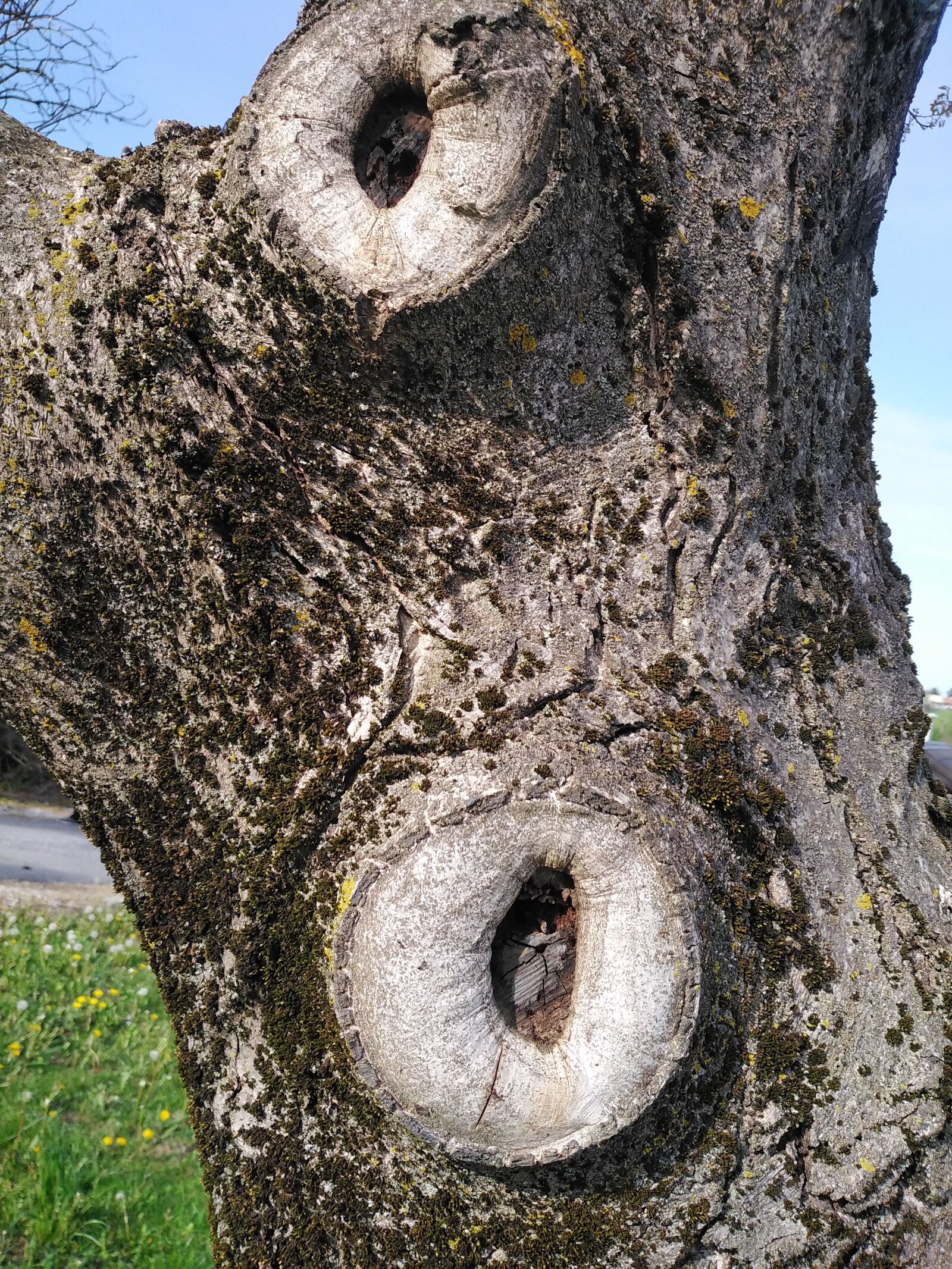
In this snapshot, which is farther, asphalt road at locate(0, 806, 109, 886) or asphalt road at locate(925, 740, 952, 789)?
asphalt road at locate(0, 806, 109, 886)

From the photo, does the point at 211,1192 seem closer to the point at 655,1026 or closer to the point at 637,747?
the point at 655,1026

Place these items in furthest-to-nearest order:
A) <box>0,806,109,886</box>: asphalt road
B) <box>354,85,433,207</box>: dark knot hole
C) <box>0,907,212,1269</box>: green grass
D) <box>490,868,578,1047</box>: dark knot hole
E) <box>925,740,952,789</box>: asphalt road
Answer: <box>0,806,109,886</box>: asphalt road
<box>925,740,952,789</box>: asphalt road
<box>0,907,212,1269</box>: green grass
<box>354,85,433,207</box>: dark knot hole
<box>490,868,578,1047</box>: dark knot hole

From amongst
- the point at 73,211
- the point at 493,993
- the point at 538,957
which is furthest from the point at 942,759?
the point at 73,211

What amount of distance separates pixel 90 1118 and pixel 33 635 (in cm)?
293

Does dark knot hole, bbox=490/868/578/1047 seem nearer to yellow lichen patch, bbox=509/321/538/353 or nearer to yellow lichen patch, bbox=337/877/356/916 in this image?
yellow lichen patch, bbox=337/877/356/916

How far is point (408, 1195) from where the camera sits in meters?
1.59

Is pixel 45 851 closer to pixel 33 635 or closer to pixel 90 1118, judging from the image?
pixel 90 1118

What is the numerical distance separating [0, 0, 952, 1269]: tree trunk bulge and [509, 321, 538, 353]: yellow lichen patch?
0.04ft

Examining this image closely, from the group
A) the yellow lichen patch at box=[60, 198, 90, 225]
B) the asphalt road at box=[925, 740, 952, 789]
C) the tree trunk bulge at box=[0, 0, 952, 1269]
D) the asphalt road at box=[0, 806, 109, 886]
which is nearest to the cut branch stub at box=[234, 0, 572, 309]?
the tree trunk bulge at box=[0, 0, 952, 1269]

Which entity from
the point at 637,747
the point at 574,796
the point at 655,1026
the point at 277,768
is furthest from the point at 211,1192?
the point at 637,747

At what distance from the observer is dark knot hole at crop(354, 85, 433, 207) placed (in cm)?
165

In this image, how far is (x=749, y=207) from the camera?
5.81 ft

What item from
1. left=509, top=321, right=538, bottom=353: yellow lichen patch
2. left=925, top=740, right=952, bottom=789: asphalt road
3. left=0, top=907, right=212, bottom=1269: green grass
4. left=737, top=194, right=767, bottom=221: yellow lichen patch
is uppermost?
left=737, top=194, right=767, bottom=221: yellow lichen patch

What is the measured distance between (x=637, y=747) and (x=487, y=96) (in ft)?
3.79
